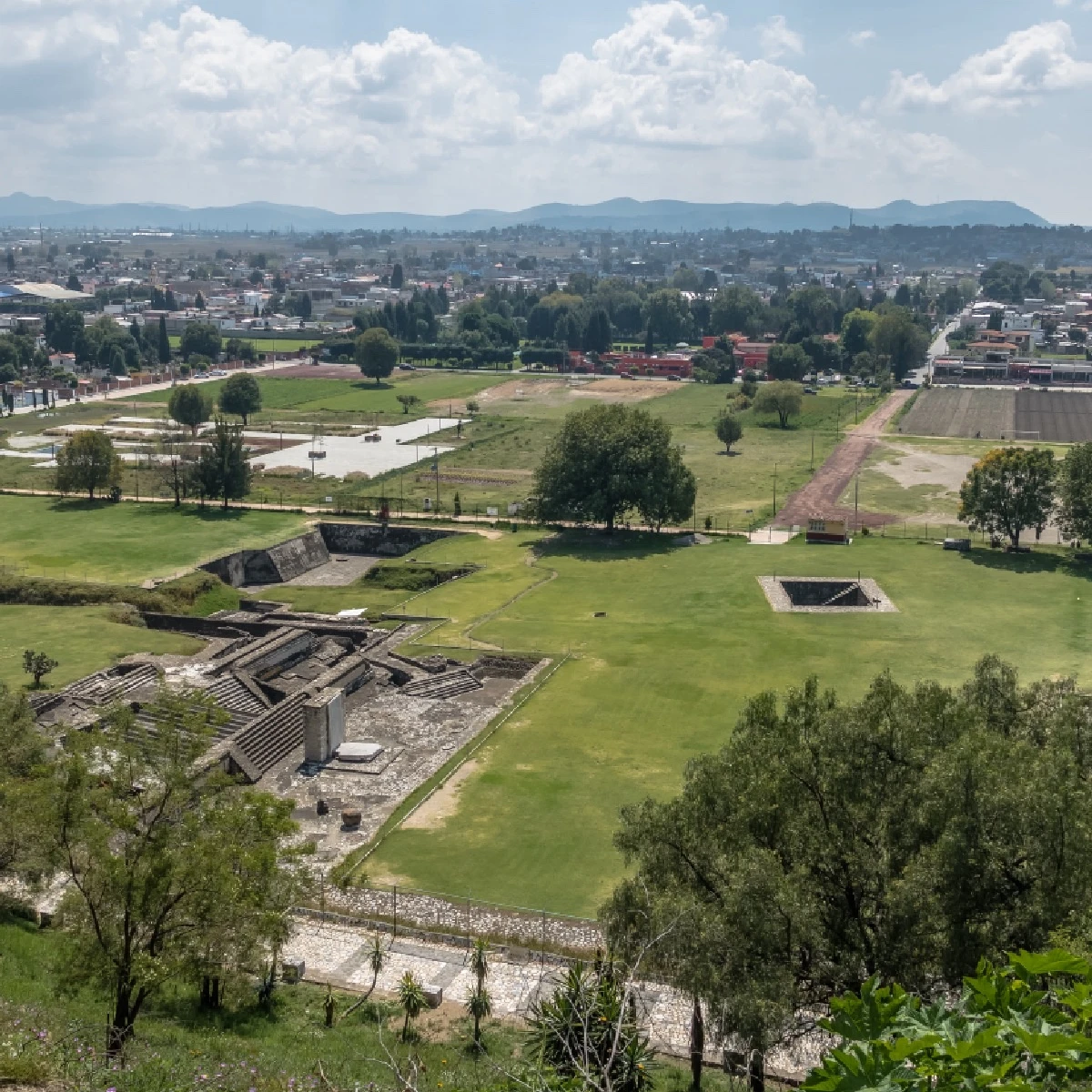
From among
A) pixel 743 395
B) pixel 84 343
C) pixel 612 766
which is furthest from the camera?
pixel 84 343

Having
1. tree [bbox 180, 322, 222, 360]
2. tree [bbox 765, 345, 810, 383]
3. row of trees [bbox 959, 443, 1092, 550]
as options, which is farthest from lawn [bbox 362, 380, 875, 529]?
tree [bbox 180, 322, 222, 360]

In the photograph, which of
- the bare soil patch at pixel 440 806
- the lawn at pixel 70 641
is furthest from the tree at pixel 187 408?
the bare soil patch at pixel 440 806

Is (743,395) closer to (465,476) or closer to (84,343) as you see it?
(465,476)

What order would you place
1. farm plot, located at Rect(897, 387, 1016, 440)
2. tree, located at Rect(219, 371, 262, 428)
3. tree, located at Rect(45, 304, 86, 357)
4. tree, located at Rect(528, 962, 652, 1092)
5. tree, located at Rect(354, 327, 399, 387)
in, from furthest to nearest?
tree, located at Rect(45, 304, 86, 357) < tree, located at Rect(354, 327, 399, 387) < tree, located at Rect(219, 371, 262, 428) < farm plot, located at Rect(897, 387, 1016, 440) < tree, located at Rect(528, 962, 652, 1092)

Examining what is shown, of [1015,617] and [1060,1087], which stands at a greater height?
[1060,1087]

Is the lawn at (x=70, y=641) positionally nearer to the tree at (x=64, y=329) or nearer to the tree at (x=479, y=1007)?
the tree at (x=479, y=1007)

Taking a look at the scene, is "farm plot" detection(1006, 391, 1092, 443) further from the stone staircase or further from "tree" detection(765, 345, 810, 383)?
the stone staircase

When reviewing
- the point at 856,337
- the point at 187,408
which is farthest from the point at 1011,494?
the point at 856,337

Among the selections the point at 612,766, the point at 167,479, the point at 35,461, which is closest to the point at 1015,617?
the point at 612,766
